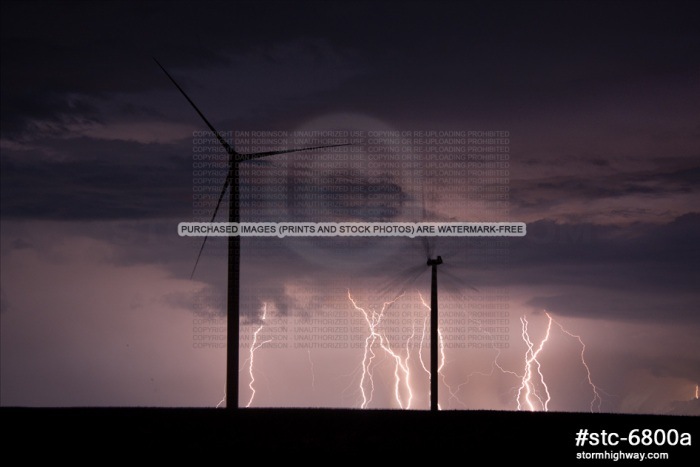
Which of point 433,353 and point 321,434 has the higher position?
point 433,353

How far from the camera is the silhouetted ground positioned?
22891 mm

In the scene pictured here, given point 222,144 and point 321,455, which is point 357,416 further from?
point 222,144

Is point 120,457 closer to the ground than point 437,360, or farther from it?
closer to the ground

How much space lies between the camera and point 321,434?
2517 centimetres

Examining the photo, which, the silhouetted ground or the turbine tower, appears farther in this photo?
the turbine tower

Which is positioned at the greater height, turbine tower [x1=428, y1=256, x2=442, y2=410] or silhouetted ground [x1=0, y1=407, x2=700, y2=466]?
turbine tower [x1=428, y1=256, x2=442, y2=410]

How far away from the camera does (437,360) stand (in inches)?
1704

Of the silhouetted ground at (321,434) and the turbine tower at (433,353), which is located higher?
the turbine tower at (433,353)

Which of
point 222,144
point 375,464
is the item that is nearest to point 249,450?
point 375,464

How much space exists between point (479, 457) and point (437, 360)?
2075 centimetres

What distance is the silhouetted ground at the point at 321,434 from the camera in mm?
22891

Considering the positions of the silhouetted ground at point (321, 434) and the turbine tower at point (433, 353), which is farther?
the turbine tower at point (433, 353)

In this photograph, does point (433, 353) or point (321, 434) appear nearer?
point (321, 434)

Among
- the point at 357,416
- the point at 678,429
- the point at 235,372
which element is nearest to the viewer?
the point at 678,429
